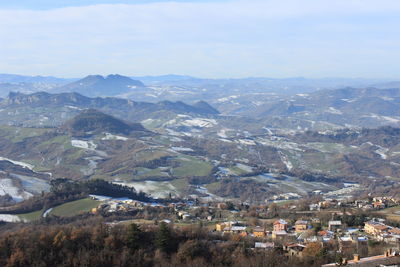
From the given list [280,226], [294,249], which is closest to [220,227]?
[280,226]

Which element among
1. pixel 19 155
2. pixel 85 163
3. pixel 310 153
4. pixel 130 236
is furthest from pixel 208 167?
pixel 130 236

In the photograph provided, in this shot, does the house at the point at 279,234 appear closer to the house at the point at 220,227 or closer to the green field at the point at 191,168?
the house at the point at 220,227

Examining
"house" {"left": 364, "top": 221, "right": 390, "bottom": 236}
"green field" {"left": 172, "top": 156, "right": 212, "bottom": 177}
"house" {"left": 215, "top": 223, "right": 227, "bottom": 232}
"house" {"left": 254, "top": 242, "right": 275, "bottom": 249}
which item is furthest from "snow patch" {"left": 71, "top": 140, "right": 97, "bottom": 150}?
"house" {"left": 254, "top": 242, "right": 275, "bottom": 249}

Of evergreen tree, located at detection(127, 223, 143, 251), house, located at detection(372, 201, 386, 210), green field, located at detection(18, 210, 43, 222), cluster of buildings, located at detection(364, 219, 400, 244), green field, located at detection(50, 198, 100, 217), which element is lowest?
green field, located at detection(18, 210, 43, 222)

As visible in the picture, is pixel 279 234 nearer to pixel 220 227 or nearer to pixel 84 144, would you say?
pixel 220 227

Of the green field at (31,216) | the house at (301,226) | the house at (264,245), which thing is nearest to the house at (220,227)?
the house at (301,226)

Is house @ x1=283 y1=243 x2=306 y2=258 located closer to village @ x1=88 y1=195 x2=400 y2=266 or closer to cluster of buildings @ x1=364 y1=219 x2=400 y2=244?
village @ x1=88 y1=195 x2=400 y2=266
